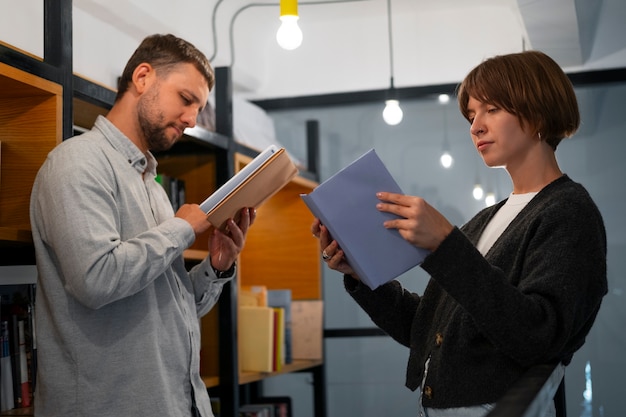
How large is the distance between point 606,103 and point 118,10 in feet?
7.86

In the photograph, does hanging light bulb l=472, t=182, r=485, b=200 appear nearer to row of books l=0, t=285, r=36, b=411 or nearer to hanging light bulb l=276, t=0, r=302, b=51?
hanging light bulb l=276, t=0, r=302, b=51

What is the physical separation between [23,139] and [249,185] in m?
0.53

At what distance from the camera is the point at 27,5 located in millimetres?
2572

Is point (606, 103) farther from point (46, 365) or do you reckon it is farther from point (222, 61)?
point (46, 365)

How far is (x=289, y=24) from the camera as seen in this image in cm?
254

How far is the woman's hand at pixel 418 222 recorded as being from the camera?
1192mm

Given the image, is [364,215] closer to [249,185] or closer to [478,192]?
[249,185]

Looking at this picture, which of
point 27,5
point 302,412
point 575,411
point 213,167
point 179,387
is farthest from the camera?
point 302,412

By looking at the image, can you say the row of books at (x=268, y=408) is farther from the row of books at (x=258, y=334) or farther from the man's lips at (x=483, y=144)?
the man's lips at (x=483, y=144)

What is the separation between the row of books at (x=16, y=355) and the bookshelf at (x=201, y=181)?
0.17ft

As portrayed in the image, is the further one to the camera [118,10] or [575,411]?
[575,411]

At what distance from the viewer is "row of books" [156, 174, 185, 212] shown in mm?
2717

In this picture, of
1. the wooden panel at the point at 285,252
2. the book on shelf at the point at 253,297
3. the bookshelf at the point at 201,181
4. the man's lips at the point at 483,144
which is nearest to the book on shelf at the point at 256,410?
the bookshelf at the point at 201,181

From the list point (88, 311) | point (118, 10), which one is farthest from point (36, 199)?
point (118, 10)
